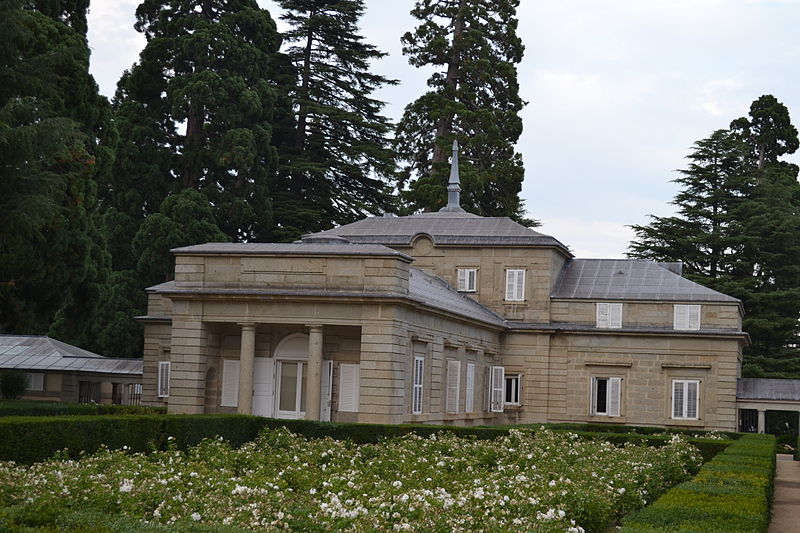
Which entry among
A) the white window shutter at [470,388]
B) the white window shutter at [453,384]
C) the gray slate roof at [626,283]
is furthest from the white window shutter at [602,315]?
the white window shutter at [453,384]

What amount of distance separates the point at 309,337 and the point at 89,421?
10.4 metres

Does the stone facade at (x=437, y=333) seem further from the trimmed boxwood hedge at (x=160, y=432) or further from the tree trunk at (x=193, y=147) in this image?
the tree trunk at (x=193, y=147)

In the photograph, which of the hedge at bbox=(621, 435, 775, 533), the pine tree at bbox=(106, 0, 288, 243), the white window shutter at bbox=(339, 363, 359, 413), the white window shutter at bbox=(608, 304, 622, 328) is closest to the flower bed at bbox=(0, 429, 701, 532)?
the hedge at bbox=(621, 435, 775, 533)

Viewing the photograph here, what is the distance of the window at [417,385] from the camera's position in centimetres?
3034

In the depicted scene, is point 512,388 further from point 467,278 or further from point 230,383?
point 230,383

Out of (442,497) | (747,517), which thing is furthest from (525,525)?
(747,517)

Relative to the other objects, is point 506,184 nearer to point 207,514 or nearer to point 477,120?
point 477,120

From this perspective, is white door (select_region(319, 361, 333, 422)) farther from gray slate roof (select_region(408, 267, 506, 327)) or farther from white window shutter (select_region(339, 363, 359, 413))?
gray slate roof (select_region(408, 267, 506, 327))

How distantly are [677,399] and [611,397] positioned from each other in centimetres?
227

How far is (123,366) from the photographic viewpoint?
38656 millimetres

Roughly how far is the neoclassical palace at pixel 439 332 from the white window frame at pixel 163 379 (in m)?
0.04

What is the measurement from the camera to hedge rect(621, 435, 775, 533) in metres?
11.2

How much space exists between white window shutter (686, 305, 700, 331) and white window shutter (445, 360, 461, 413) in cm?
952

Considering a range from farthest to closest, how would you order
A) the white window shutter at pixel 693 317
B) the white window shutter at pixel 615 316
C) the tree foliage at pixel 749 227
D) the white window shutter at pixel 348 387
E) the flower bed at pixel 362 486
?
1. the tree foliage at pixel 749 227
2. the white window shutter at pixel 615 316
3. the white window shutter at pixel 693 317
4. the white window shutter at pixel 348 387
5. the flower bed at pixel 362 486
